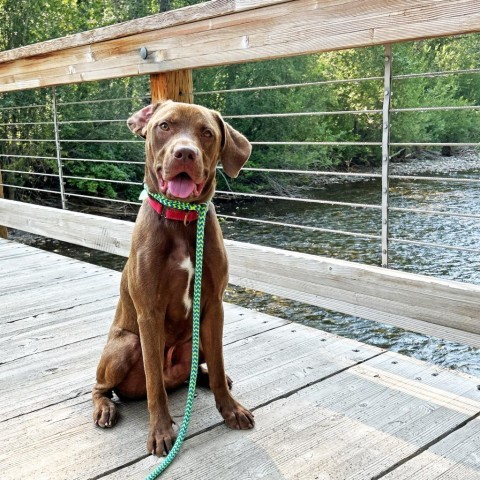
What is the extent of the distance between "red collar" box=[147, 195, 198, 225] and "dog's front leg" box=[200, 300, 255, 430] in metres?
0.30

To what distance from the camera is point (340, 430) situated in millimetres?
1865

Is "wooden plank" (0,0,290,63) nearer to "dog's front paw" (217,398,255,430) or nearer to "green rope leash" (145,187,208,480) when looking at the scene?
"green rope leash" (145,187,208,480)

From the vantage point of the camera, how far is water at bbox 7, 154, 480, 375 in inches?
171

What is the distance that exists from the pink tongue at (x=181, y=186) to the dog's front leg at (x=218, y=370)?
1.30 ft

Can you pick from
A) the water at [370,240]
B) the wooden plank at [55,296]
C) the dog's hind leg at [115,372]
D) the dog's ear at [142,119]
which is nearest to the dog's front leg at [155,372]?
the dog's hind leg at [115,372]

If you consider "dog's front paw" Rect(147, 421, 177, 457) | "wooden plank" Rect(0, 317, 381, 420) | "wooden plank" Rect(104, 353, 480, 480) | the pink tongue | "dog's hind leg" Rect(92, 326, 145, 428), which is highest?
the pink tongue

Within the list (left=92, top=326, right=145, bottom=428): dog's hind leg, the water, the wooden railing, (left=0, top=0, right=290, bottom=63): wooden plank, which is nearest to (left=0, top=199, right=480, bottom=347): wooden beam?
the wooden railing

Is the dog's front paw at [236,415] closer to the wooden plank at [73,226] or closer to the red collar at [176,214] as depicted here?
the red collar at [176,214]

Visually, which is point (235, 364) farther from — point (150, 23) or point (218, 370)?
point (150, 23)

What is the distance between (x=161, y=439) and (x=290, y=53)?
5.59ft

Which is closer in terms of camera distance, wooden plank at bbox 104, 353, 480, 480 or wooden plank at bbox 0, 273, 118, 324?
wooden plank at bbox 104, 353, 480, 480

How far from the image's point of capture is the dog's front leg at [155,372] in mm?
1800

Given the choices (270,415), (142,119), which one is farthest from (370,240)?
(142,119)

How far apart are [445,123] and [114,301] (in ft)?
58.3
